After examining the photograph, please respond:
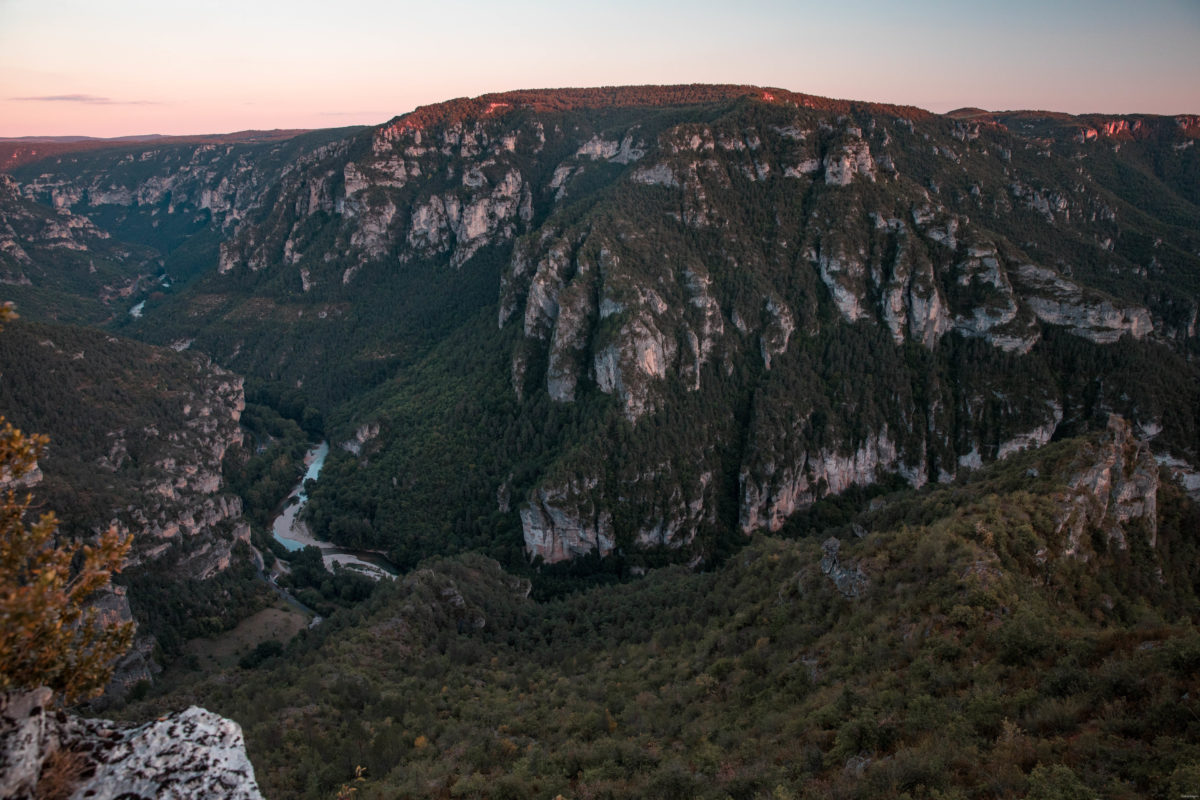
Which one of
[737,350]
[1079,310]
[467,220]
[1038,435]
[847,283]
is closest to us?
[1038,435]

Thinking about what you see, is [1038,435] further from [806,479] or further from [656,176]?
[656,176]

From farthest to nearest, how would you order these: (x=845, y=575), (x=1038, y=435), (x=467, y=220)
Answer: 1. (x=467, y=220)
2. (x=1038, y=435)
3. (x=845, y=575)

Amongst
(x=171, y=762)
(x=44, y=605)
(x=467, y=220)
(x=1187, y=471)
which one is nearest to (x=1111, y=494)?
(x=171, y=762)

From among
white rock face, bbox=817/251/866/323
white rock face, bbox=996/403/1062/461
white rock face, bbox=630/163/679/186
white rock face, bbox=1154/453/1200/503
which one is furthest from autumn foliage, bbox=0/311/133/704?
white rock face, bbox=1154/453/1200/503

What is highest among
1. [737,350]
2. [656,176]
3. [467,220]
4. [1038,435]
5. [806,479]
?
[656,176]

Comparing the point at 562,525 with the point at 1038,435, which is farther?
the point at 1038,435

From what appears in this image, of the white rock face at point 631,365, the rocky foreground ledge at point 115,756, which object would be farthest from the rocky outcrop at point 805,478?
the rocky foreground ledge at point 115,756

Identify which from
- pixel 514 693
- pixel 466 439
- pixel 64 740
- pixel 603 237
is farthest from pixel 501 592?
pixel 603 237
